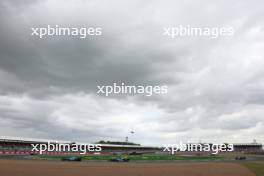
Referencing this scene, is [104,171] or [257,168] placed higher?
[104,171]

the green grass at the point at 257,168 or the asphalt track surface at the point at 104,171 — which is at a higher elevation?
the asphalt track surface at the point at 104,171

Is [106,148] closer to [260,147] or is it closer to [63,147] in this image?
[63,147]

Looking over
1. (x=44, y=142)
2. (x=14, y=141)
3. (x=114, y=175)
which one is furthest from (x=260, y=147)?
(x=114, y=175)

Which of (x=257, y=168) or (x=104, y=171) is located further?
(x=257, y=168)

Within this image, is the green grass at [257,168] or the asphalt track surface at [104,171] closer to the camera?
the asphalt track surface at [104,171]

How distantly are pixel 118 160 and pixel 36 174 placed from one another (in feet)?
109

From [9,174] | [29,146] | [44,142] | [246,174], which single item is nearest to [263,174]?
[246,174]

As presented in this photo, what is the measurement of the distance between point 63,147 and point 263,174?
256 ft

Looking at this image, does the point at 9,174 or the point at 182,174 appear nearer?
the point at 9,174

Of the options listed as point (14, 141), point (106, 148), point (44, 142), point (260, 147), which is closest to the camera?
point (14, 141)

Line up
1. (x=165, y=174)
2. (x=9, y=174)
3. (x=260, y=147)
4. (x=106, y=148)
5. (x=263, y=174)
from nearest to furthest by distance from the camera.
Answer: (x=9, y=174) → (x=165, y=174) → (x=263, y=174) → (x=106, y=148) → (x=260, y=147)

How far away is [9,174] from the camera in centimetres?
3403

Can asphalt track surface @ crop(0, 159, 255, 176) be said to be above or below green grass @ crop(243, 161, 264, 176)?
above

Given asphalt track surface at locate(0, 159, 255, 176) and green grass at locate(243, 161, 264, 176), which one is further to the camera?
green grass at locate(243, 161, 264, 176)
